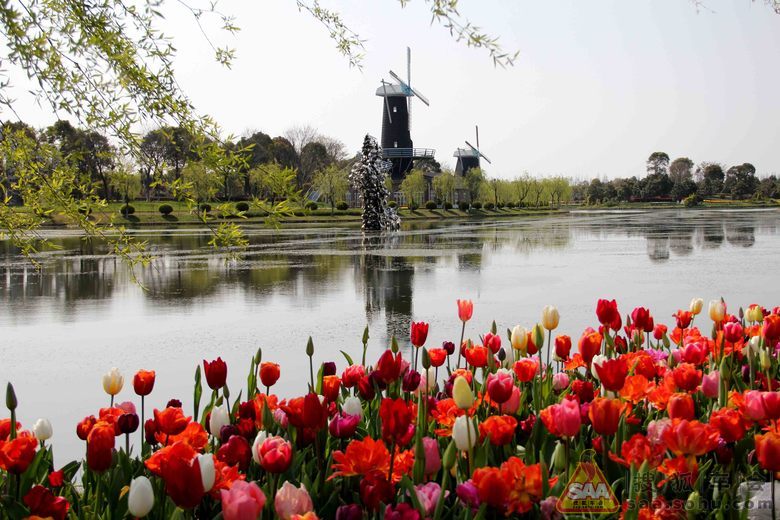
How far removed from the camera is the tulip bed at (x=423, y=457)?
6.95ft

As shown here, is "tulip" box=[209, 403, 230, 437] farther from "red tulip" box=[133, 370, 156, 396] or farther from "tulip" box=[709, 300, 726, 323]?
"tulip" box=[709, 300, 726, 323]

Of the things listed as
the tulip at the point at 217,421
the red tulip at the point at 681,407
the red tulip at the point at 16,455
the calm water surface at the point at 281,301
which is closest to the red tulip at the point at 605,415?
the red tulip at the point at 681,407

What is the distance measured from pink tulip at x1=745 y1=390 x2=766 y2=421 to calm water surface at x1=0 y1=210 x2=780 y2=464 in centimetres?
375

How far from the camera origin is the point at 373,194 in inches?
1630

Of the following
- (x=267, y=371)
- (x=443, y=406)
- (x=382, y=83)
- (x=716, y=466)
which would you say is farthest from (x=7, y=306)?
(x=382, y=83)

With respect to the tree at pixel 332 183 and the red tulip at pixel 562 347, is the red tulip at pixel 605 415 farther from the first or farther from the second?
the tree at pixel 332 183

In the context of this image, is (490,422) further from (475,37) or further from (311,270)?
(311,270)

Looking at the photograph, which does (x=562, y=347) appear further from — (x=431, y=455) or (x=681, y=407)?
(x=431, y=455)

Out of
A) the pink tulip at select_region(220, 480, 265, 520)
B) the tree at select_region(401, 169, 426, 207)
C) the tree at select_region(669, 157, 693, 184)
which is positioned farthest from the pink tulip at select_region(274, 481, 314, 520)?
the tree at select_region(669, 157, 693, 184)

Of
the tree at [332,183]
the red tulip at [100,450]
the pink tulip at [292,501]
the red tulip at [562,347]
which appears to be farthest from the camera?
the tree at [332,183]

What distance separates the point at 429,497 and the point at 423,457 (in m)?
0.13

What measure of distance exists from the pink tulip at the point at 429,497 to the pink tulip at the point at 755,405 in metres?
1.08

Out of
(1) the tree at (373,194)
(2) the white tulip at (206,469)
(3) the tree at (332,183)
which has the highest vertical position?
(3) the tree at (332,183)

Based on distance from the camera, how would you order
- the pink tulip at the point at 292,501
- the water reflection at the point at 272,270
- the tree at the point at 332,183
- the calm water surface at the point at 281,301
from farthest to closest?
the tree at the point at 332,183 → the water reflection at the point at 272,270 → the calm water surface at the point at 281,301 → the pink tulip at the point at 292,501
